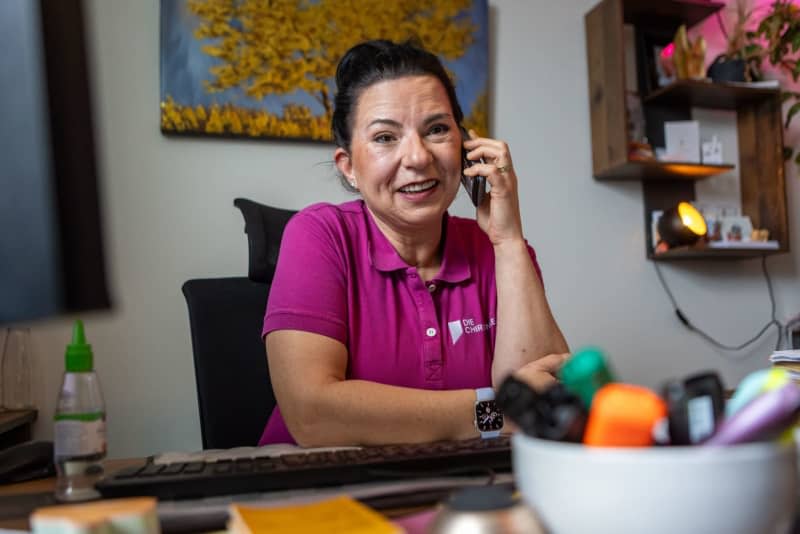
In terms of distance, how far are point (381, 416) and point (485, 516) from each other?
0.63m

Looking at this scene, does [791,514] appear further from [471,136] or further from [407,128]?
[471,136]

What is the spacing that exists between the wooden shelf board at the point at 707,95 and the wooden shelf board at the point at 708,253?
0.57 m

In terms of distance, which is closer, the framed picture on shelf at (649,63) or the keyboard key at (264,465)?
the keyboard key at (264,465)

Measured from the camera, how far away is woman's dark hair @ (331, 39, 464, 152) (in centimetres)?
138

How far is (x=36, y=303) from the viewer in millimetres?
417

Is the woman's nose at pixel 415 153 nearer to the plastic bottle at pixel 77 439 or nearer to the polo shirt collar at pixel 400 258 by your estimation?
the polo shirt collar at pixel 400 258

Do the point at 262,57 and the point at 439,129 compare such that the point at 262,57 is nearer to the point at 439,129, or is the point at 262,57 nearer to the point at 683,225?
the point at 439,129

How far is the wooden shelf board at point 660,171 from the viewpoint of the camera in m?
2.33

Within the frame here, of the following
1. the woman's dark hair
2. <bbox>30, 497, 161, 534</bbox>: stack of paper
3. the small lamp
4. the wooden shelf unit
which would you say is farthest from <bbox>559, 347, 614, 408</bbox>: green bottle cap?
the small lamp

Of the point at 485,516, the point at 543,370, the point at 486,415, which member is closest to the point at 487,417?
the point at 486,415

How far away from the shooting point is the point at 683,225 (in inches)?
92.5

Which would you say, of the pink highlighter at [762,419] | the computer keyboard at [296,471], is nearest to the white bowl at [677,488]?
the pink highlighter at [762,419]

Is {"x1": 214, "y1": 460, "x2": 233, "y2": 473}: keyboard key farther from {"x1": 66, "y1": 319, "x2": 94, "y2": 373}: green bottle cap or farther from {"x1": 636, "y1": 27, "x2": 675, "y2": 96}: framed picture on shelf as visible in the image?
{"x1": 636, "y1": 27, "x2": 675, "y2": 96}: framed picture on shelf

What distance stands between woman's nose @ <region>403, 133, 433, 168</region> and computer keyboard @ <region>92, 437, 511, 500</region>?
74cm
